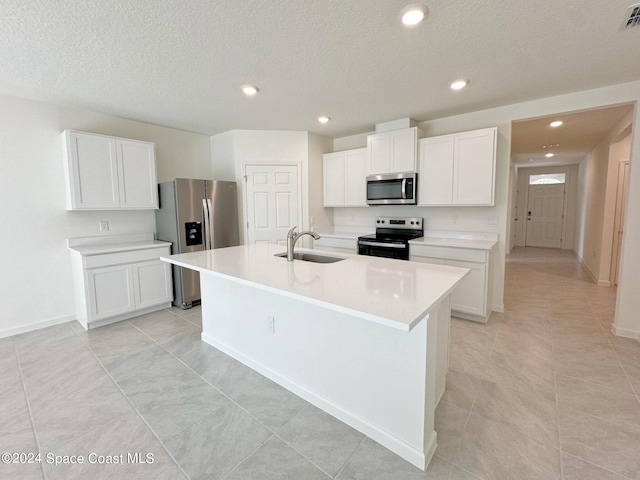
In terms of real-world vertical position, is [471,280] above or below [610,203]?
below

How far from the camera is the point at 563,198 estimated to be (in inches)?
324

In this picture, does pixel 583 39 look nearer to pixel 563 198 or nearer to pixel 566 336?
pixel 566 336

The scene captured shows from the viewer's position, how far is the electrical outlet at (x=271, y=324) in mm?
2217

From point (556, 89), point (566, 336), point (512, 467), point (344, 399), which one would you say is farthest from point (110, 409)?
point (556, 89)

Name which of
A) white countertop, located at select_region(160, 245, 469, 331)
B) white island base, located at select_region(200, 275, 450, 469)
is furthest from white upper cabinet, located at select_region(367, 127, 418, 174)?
white island base, located at select_region(200, 275, 450, 469)

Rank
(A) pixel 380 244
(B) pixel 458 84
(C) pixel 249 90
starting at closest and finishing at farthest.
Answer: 1. (B) pixel 458 84
2. (C) pixel 249 90
3. (A) pixel 380 244

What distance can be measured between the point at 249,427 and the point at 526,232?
32.9 ft

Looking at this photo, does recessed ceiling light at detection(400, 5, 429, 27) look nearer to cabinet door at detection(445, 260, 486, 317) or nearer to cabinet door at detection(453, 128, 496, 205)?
cabinet door at detection(453, 128, 496, 205)

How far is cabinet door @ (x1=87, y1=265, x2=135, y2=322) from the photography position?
3193mm

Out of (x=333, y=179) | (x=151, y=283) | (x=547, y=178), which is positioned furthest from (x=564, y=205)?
(x=151, y=283)

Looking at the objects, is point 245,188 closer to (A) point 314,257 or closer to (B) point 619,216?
(A) point 314,257

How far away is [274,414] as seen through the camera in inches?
74.4

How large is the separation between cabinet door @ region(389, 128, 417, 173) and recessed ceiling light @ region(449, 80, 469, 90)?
901mm

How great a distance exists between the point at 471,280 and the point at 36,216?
4.88 meters
